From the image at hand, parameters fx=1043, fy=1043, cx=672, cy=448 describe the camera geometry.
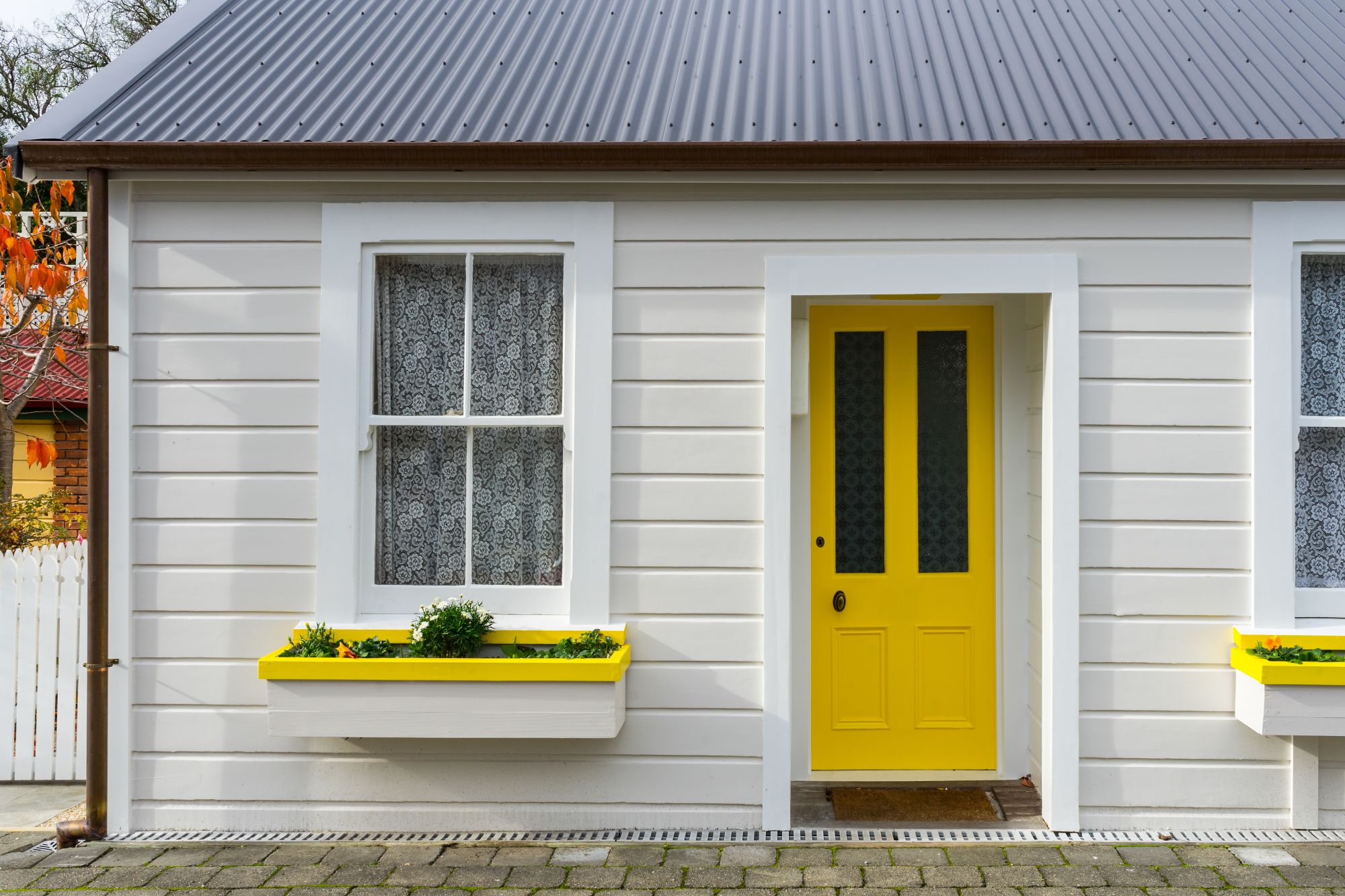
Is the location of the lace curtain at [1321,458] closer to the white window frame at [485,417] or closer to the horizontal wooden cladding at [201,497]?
the white window frame at [485,417]

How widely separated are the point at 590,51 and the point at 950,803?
3.87m

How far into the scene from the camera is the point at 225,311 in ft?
14.4

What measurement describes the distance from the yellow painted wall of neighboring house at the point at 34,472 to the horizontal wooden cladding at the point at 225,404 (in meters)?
6.17

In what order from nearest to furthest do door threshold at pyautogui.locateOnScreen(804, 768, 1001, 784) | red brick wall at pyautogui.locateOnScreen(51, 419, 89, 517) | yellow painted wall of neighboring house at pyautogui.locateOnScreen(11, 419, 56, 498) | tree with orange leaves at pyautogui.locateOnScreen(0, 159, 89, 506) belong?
door threshold at pyautogui.locateOnScreen(804, 768, 1001, 784)
tree with orange leaves at pyautogui.locateOnScreen(0, 159, 89, 506)
red brick wall at pyautogui.locateOnScreen(51, 419, 89, 517)
yellow painted wall of neighboring house at pyautogui.locateOnScreen(11, 419, 56, 498)

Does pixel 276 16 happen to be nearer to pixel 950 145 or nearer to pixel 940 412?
pixel 950 145

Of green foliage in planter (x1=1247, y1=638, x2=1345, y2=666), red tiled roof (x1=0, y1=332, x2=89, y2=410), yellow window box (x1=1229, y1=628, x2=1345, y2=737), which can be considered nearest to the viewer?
yellow window box (x1=1229, y1=628, x2=1345, y2=737)

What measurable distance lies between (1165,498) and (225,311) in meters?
3.96

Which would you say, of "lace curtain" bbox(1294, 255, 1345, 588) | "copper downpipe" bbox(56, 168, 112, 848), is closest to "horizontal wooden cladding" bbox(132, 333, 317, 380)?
"copper downpipe" bbox(56, 168, 112, 848)

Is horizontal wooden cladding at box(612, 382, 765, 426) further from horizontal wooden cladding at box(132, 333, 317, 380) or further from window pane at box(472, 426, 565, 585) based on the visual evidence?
horizontal wooden cladding at box(132, 333, 317, 380)

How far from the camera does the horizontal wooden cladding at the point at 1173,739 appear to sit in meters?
4.24

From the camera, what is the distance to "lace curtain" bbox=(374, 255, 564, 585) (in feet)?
14.5

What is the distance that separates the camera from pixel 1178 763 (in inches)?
168

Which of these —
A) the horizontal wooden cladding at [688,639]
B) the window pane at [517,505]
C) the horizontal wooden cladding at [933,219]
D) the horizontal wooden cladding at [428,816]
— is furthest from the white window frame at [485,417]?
the horizontal wooden cladding at [428,816]

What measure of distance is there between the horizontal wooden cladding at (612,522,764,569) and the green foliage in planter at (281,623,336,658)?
1.18 m
